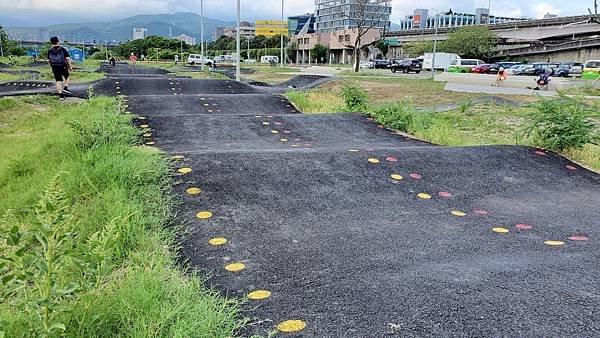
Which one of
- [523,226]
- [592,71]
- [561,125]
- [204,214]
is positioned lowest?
[523,226]

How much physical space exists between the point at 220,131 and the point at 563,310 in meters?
6.02

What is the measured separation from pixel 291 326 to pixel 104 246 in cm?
91

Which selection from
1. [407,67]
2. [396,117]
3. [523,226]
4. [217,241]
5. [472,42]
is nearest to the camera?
[217,241]

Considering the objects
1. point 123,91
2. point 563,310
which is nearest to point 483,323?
point 563,310

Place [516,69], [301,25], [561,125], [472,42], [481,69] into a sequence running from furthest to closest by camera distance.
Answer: [301,25], [472,42], [516,69], [481,69], [561,125]

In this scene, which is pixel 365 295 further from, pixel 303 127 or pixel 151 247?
pixel 303 127

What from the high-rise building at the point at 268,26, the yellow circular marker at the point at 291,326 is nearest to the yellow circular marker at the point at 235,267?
the yellow circular marker at the point at 291,326

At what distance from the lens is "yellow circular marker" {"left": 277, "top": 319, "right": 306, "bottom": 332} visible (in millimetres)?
2160

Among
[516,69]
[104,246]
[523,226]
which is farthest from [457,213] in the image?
[516,69]

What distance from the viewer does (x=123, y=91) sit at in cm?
1537

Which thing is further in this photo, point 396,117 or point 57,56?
point 57,56

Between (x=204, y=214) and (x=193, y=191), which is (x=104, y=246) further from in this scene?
(x=193, y=191)

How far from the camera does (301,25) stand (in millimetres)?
125438

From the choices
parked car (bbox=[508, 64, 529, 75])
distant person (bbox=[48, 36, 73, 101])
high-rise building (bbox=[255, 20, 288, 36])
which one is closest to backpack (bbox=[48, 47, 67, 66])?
distant person (bbox=[48, 36, 73, 101])
